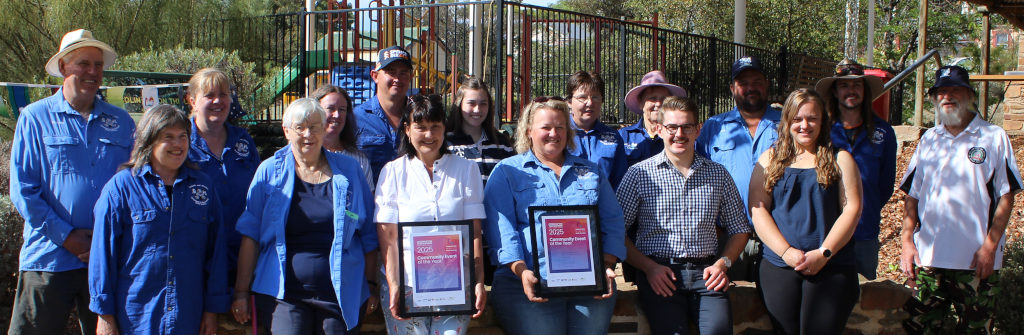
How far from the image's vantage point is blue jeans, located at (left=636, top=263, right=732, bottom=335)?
392 cm

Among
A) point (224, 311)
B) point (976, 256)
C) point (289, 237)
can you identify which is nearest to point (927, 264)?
point (976, 256)

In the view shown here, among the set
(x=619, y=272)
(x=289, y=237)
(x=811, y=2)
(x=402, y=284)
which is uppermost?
(x=811, y=2)

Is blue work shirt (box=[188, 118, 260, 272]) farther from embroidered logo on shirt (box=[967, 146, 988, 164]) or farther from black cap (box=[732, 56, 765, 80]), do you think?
embroidered logo on shirt (box=[967, 146, 988, 164])

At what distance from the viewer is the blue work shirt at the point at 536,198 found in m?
3.85

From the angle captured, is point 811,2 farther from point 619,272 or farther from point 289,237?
point 289,237

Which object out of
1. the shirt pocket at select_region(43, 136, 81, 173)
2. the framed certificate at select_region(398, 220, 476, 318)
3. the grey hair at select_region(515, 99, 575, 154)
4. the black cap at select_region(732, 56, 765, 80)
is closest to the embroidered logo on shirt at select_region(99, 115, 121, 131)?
the shirt pocket at select_region(43, 136, 81, 173)

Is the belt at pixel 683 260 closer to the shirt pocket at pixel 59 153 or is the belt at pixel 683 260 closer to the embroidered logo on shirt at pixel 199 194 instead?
the embroidered logo on shirt at pixel 199 194

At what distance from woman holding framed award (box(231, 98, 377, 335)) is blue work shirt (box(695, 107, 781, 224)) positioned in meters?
2.20

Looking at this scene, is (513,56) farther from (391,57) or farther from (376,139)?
(376,139)

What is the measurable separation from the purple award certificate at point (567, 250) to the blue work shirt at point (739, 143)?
1207mm

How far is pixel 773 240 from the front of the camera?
3992mm

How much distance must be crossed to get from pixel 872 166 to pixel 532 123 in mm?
2019

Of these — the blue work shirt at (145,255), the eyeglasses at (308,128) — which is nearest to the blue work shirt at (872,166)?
the eyeglasses at (308,128)

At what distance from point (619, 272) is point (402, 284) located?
3.17 meters
